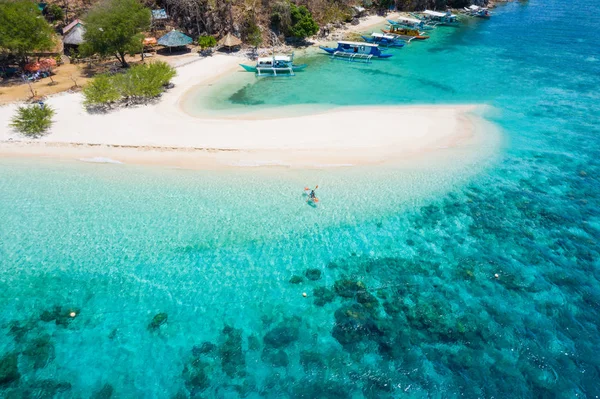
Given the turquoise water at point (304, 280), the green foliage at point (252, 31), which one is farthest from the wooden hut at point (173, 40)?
the turquoise water at point (304, 280)

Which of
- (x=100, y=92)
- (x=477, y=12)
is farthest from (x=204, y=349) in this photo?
(x=477, y=12)

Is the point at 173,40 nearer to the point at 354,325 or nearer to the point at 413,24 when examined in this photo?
the point at 354,325

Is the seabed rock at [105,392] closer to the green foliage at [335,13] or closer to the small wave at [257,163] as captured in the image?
the small wave at [257,163]

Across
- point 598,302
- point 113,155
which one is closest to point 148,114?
point 113,155

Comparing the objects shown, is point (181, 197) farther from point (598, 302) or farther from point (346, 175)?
point (598, 302)

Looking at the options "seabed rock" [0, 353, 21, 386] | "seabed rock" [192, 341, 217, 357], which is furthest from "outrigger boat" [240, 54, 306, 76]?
"seabed rock" [0, 353, 21, 386]
